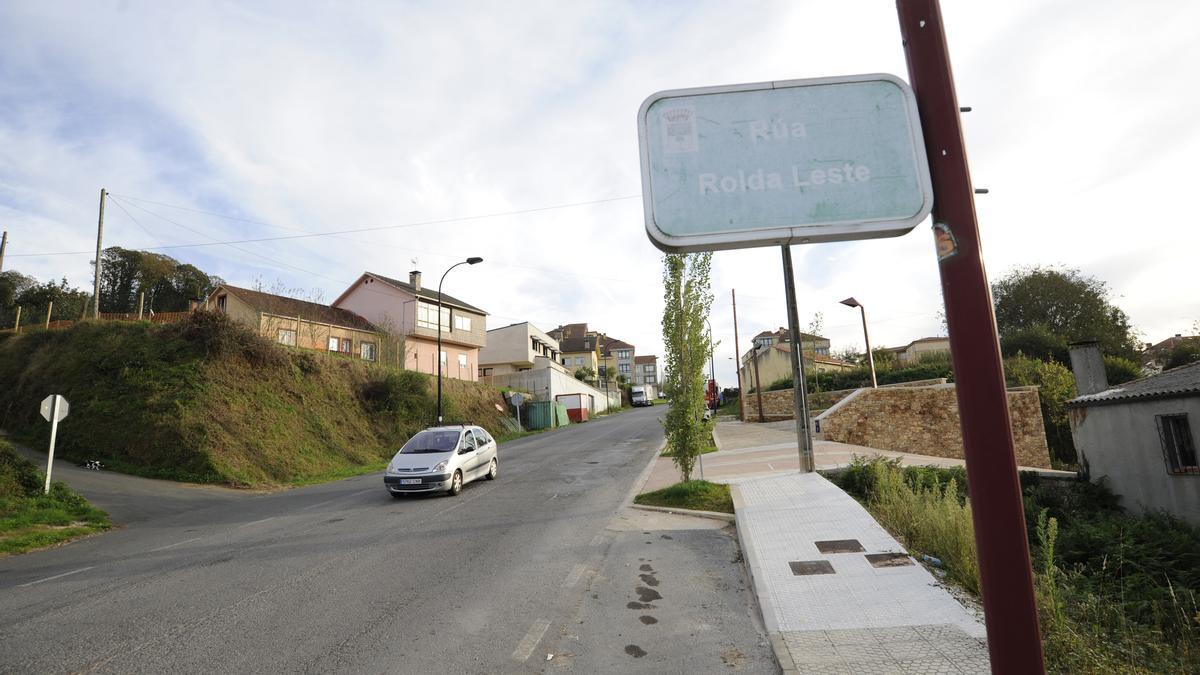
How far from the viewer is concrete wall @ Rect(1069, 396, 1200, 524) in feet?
41.8

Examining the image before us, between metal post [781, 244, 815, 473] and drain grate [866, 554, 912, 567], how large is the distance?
558cm

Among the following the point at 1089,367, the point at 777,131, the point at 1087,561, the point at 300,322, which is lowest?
the point at 1087,561

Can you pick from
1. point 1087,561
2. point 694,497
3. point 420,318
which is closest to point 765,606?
point 694,497

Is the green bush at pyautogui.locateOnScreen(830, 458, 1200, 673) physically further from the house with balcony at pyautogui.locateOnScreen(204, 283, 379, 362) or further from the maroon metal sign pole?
the house with balcony at pyautogui.locateOnScreen(204, 283, 379, 362)

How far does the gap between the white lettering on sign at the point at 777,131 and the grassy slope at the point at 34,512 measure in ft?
42.7

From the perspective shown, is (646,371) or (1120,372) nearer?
(1120,372)

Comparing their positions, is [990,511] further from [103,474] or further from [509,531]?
[103,474]

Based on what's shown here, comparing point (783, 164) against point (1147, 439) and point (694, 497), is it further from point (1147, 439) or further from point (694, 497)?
point (1147, 439)

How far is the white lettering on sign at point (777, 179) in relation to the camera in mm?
2100

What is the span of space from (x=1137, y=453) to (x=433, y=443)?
1773 cm

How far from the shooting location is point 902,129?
212cm

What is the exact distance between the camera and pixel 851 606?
17.9 ft

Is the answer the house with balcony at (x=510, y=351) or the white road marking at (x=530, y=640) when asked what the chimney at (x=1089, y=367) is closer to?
the white road marking at (x=530, y=640)

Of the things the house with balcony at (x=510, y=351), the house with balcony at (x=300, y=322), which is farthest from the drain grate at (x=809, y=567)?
the house with balcony at (x=510, y=351)
